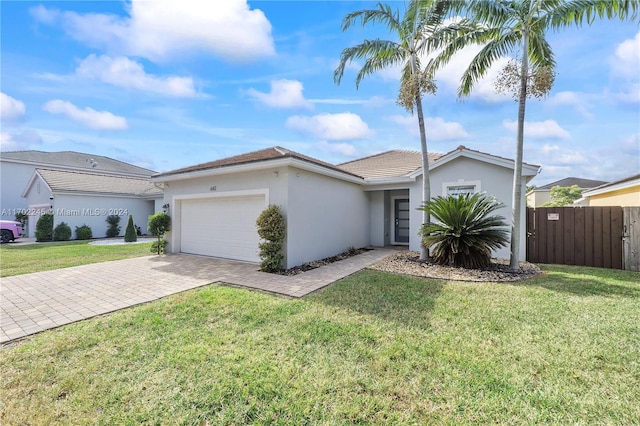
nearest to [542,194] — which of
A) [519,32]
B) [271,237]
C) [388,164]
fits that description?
[388,164]

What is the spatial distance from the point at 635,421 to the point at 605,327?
2623mm

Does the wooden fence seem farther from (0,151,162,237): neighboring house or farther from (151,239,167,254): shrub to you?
(0,151,162,237): neighboring house

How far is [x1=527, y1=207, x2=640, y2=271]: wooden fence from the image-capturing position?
8806 millimetres

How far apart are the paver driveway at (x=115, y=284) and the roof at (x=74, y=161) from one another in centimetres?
2832

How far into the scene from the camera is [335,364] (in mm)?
3387

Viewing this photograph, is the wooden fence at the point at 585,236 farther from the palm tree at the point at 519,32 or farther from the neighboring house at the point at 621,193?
the neighboring house at the point at 621,193

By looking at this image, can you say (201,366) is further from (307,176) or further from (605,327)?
(307,176)

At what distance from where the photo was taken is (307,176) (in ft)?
30.9

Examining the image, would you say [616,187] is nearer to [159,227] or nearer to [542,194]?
[159,227]

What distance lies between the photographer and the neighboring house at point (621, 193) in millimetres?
12320

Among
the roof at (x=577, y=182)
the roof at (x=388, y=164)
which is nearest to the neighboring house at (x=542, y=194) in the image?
the roof at (x=577, y=182)

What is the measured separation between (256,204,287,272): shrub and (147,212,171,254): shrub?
6016mm

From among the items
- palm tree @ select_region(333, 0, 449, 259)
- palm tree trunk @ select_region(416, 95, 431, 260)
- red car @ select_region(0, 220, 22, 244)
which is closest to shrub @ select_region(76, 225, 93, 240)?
red car @ select_region(0, 220, 22, 244)

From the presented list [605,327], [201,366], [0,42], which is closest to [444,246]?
[605,327]
